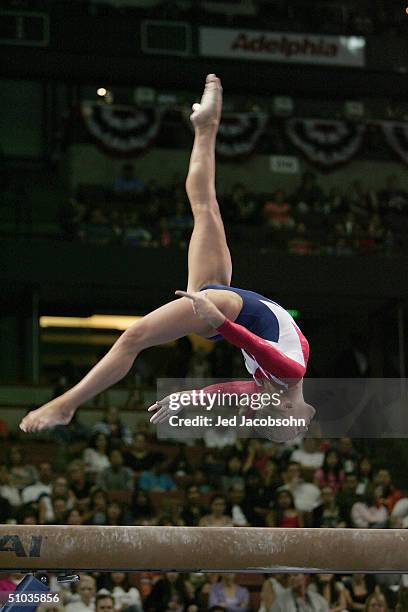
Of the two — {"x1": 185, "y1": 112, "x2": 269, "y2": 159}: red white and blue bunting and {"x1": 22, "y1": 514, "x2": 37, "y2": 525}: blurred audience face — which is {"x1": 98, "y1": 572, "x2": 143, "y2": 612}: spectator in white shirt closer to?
{"x1": 22, "y1": 514, "x2": 37, "y2": 525}: blurred audience face

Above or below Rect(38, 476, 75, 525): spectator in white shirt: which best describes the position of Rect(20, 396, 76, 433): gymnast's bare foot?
above

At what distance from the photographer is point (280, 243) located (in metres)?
16.0

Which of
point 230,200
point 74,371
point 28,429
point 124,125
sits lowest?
point 74,371

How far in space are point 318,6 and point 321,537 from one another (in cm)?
1341

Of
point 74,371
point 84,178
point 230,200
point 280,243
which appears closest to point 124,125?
point 84,178

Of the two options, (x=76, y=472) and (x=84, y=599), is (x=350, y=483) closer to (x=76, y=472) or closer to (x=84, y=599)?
(x=76, y=472)

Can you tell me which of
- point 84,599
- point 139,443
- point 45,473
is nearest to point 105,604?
point 84,599

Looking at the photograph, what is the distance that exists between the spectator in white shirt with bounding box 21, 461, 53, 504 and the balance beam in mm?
4672

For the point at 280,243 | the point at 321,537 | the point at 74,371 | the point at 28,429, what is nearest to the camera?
the point at 28,429

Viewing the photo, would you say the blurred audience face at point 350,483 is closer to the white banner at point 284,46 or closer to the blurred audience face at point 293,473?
the blurred audience face at point 293,473

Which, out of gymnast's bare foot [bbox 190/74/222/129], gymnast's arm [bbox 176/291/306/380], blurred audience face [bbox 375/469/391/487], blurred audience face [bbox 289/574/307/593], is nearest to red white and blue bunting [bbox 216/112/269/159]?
blurred audience face [bbox 375/469/391/487]

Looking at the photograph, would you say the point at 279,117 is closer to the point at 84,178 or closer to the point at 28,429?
the point at 84,178

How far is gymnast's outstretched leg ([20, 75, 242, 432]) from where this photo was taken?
551 cm

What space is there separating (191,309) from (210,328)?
187mm
